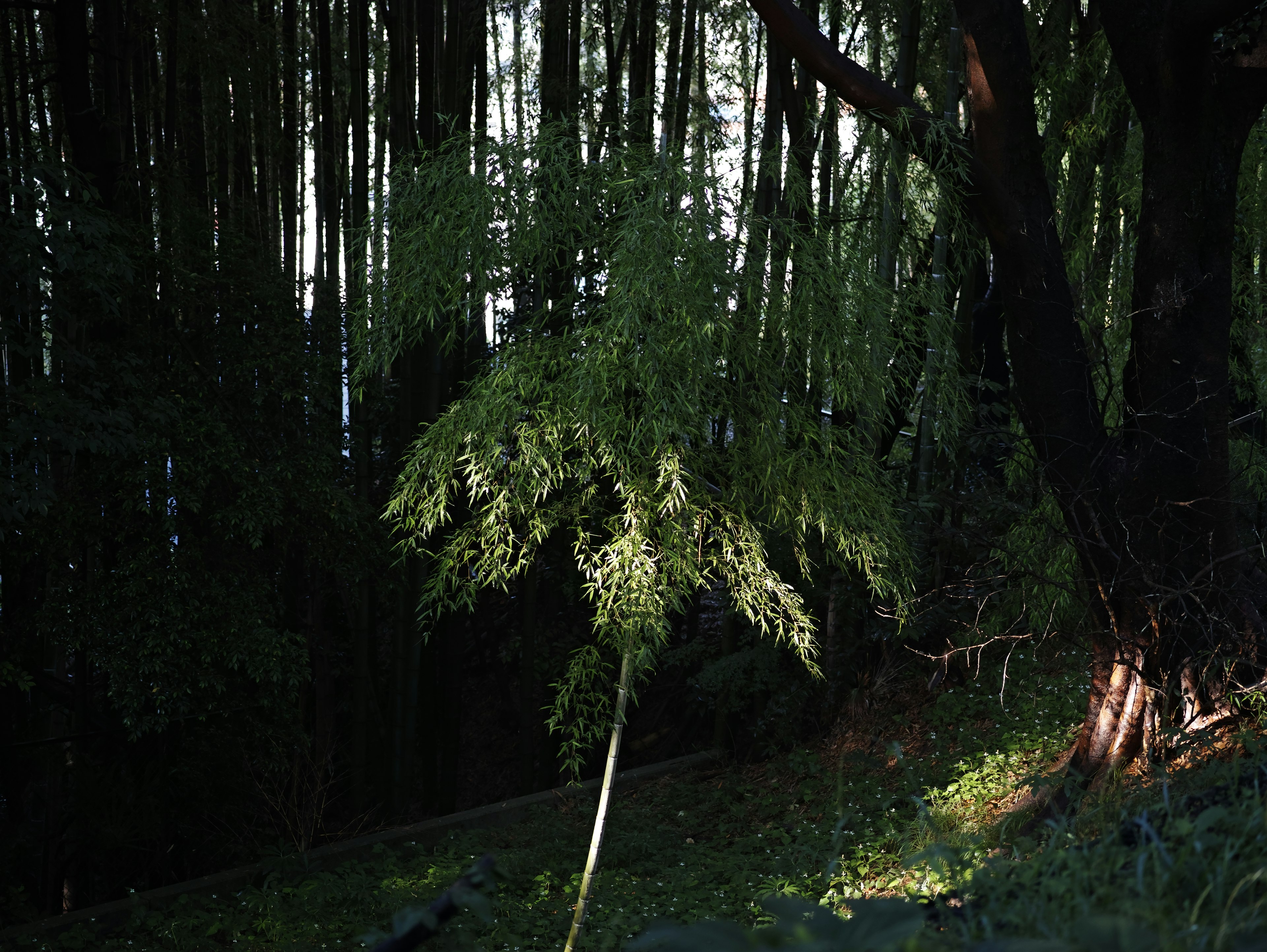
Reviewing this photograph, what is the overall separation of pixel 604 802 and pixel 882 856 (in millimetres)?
1468

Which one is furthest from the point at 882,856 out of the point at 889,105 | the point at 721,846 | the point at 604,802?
the point at 889,105

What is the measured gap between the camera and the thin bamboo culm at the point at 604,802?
10.6ft

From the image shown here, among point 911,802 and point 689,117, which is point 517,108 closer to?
point 689,117

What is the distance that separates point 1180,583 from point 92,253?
4.32m

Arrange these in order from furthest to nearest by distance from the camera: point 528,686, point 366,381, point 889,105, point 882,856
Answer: point 528,686 → point 366,381 → point 882,856 → point 889,105

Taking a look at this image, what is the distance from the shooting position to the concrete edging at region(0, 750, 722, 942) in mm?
4301

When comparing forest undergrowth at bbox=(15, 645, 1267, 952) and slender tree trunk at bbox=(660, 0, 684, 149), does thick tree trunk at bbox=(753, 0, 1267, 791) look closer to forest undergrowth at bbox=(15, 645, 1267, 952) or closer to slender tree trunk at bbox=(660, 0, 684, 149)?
forest undergrowth at bbox=(15, 645, 1267, 952)

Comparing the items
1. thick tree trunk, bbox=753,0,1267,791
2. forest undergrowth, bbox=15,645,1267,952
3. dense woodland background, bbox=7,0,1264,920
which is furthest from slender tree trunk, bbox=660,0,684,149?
forest undergrowth, bbox=15,645,1267,952

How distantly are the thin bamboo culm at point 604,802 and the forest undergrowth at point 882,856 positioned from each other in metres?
0.33

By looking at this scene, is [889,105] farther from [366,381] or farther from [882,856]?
[882,856]

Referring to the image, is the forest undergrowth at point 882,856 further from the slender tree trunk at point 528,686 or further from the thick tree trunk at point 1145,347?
the slender tree trunk at point 528,686

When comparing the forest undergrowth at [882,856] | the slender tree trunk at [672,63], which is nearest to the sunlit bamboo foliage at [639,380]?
the forest undergrowth at [882,856]

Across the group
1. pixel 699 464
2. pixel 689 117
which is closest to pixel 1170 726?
pixel 699 464

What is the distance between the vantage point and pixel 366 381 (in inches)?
188
